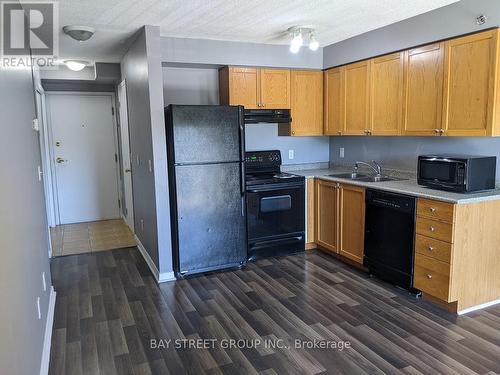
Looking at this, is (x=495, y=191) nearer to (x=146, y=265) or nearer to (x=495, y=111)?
(x=495, y=111)

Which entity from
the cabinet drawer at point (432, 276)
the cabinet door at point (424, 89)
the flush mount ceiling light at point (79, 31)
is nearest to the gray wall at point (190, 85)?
the flush mount ceiling light at point (79, 31)

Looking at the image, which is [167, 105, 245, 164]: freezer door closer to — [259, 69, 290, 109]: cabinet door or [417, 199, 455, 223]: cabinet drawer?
[259, 69, 290, 109]: cabinet door

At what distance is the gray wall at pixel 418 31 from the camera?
2.93m

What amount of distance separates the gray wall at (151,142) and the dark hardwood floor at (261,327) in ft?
1.35

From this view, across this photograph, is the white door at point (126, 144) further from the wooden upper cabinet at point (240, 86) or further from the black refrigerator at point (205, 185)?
the black refrigerator at point (205, 185)

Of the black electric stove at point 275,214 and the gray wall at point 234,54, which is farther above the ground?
the gray wall at point 234,54

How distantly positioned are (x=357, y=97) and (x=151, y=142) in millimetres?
2224

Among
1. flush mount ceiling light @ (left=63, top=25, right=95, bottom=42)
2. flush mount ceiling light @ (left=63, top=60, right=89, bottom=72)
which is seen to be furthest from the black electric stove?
flush mount ceiling light @ (left=63, top=60, right=89, bottom=72)

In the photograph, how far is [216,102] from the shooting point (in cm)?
452

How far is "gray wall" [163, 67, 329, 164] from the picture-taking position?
14.1 feet

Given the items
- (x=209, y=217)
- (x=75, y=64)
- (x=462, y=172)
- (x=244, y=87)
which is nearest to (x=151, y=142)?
(x=209, y=217)

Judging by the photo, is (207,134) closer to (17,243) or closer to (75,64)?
(17,243)

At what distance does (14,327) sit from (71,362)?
1072mm

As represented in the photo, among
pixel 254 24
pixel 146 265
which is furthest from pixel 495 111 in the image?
pixel 146 265
